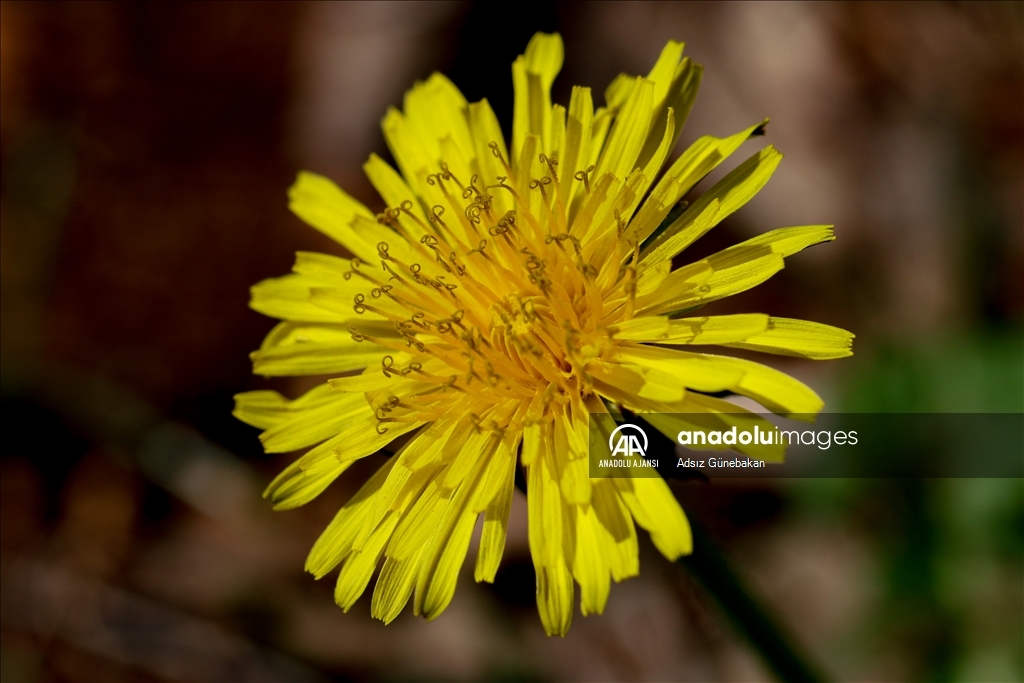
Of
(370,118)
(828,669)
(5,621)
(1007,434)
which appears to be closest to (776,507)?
(828,669)

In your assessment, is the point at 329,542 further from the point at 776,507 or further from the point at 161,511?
the point at 161,511

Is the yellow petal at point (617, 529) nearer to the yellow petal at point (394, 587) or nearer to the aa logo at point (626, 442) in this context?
the aa logo at point (626, 442)

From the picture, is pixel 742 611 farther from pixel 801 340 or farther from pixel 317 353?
pixel 317 353

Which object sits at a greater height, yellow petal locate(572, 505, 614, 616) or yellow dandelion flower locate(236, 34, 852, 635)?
yellow dandelion flower locate(236, 34, 852, 635)

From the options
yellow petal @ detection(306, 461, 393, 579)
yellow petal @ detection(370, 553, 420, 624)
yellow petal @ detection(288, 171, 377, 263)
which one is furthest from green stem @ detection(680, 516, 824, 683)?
yellow petal @ detection(288, 171, 377, 263)

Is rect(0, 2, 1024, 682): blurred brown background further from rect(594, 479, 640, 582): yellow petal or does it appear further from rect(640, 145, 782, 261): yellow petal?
rect(640, 145, 782, 261): yellow petal

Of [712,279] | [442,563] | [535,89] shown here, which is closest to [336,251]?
[535,89]
